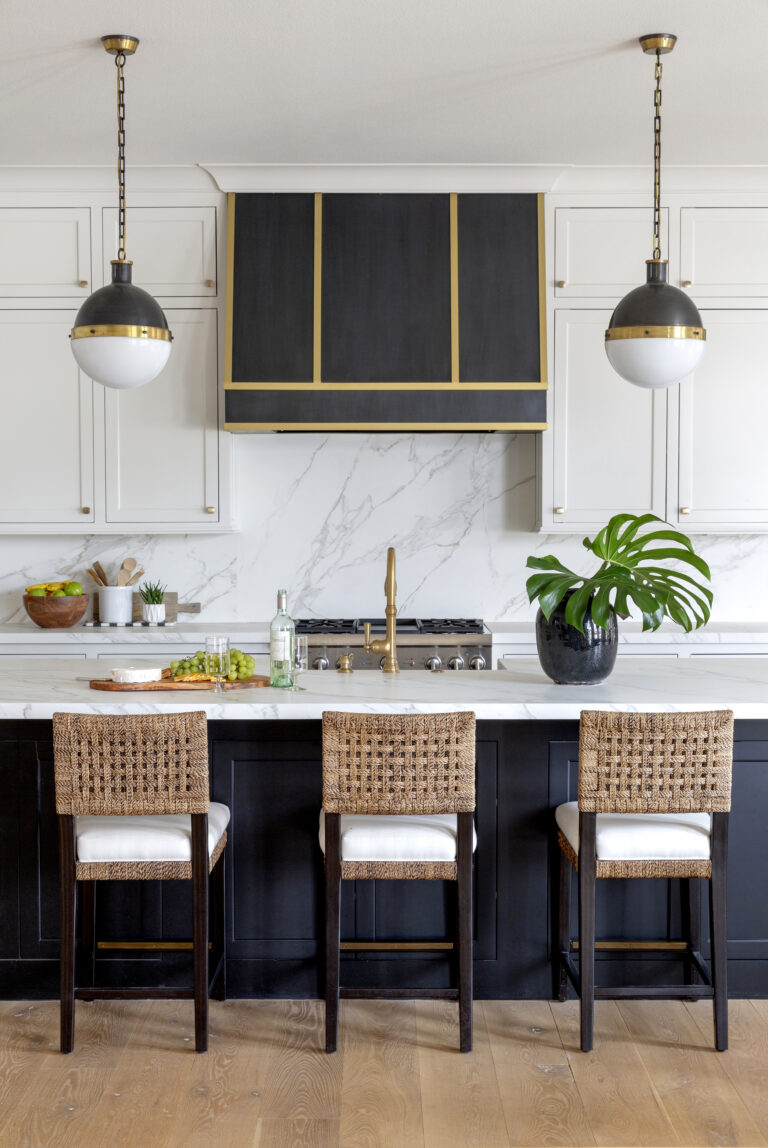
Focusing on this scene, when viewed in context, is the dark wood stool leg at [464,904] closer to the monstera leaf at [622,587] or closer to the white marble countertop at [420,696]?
the white marble countertop at [420,696]

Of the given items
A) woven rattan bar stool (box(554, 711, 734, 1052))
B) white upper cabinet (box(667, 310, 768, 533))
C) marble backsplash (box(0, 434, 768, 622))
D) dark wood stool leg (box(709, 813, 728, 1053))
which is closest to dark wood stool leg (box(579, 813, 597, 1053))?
woven rattan bar stool (box(554, 711, 734, 1052))

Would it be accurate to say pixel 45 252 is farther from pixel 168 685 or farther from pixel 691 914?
pixel 691 914

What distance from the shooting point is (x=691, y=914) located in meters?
2.95

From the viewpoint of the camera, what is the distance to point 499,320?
443 cm

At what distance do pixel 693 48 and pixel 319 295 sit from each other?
1743 millimetres

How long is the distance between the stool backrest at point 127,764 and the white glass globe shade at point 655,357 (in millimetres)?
1537

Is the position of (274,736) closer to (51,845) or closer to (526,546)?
(51,845)

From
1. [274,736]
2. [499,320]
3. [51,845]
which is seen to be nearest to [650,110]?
[499,320]

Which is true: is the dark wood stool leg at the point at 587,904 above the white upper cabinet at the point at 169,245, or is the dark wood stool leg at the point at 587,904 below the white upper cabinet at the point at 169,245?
below

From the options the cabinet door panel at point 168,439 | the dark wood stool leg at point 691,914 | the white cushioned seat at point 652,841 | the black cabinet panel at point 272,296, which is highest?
the black cabinet panel at point 272,296

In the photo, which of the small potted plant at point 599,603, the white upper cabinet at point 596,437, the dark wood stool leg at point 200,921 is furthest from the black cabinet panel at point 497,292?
the dark wood stool leg at point 200,921

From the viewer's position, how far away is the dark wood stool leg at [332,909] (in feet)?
8.53

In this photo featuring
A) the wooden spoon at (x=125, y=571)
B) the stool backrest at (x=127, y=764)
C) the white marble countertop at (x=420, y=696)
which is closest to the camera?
the stool backrest at (x=127, y=764)

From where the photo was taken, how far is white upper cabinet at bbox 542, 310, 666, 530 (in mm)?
4562
